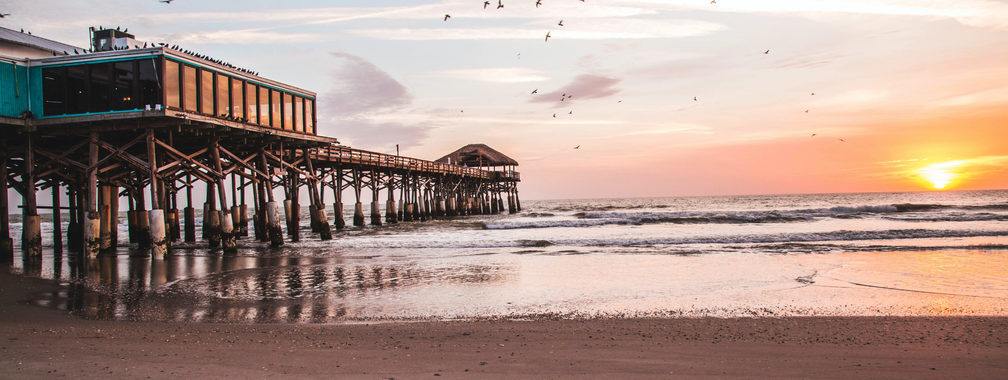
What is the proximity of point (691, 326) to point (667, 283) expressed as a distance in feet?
13.2

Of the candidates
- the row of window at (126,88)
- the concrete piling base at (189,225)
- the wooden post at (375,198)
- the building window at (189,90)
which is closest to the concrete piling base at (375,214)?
the wooden post at (375,198)

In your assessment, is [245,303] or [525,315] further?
[245,303]

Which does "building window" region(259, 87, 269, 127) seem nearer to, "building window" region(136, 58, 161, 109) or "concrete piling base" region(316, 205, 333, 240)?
"building window" region(136, 58, 161, 109)

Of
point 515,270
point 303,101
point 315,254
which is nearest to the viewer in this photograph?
point 515,270

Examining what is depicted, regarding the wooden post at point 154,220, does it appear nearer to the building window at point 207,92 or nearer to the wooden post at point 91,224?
the wooden post at point 91,224

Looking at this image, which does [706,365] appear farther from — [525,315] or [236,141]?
[236,141]

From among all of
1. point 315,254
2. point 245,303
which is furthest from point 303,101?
point 245,303

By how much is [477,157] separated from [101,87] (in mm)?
43416

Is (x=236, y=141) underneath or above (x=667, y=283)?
above

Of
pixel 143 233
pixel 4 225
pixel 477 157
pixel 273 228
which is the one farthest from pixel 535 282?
pixel 477 157

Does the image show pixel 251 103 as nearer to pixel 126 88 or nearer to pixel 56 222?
pixel 126 88

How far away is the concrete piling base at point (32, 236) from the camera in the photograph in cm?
1504

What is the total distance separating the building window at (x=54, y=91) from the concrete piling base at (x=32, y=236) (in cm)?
283

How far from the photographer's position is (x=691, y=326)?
6.39 meters
